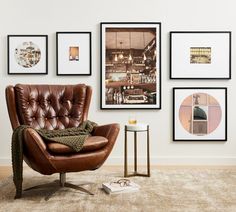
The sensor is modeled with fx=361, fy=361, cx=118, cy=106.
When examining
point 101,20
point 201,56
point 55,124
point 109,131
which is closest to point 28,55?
point 101,20

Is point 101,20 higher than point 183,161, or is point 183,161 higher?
point 101,20

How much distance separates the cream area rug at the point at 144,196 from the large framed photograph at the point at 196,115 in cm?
64

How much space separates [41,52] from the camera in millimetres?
4496

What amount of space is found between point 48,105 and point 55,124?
211 mm

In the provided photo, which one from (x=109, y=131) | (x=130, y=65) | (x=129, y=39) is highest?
(x=129, y=39)

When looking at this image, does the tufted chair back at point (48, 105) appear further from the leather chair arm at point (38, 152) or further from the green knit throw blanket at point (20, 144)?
the leather chair arm at point (38, 152)

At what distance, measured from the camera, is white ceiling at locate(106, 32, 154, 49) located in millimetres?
4480

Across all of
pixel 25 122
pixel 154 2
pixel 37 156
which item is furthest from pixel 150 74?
pixel 37 156

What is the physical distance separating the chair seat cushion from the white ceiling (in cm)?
160

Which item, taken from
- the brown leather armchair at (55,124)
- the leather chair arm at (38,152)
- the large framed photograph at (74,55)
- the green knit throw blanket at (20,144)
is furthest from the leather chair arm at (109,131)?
the large framed photograph at (74,55)

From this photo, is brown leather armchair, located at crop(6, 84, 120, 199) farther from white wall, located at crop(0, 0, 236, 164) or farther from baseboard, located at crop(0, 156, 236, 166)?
baseboard, located at crop(0, 156, 236, 166)

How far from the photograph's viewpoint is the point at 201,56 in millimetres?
4504

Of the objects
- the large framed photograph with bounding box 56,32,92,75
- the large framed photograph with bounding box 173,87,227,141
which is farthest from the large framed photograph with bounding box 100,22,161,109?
the large framed photograph with bounding box 173,87,227,141

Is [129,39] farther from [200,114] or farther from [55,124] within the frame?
[55,124]
